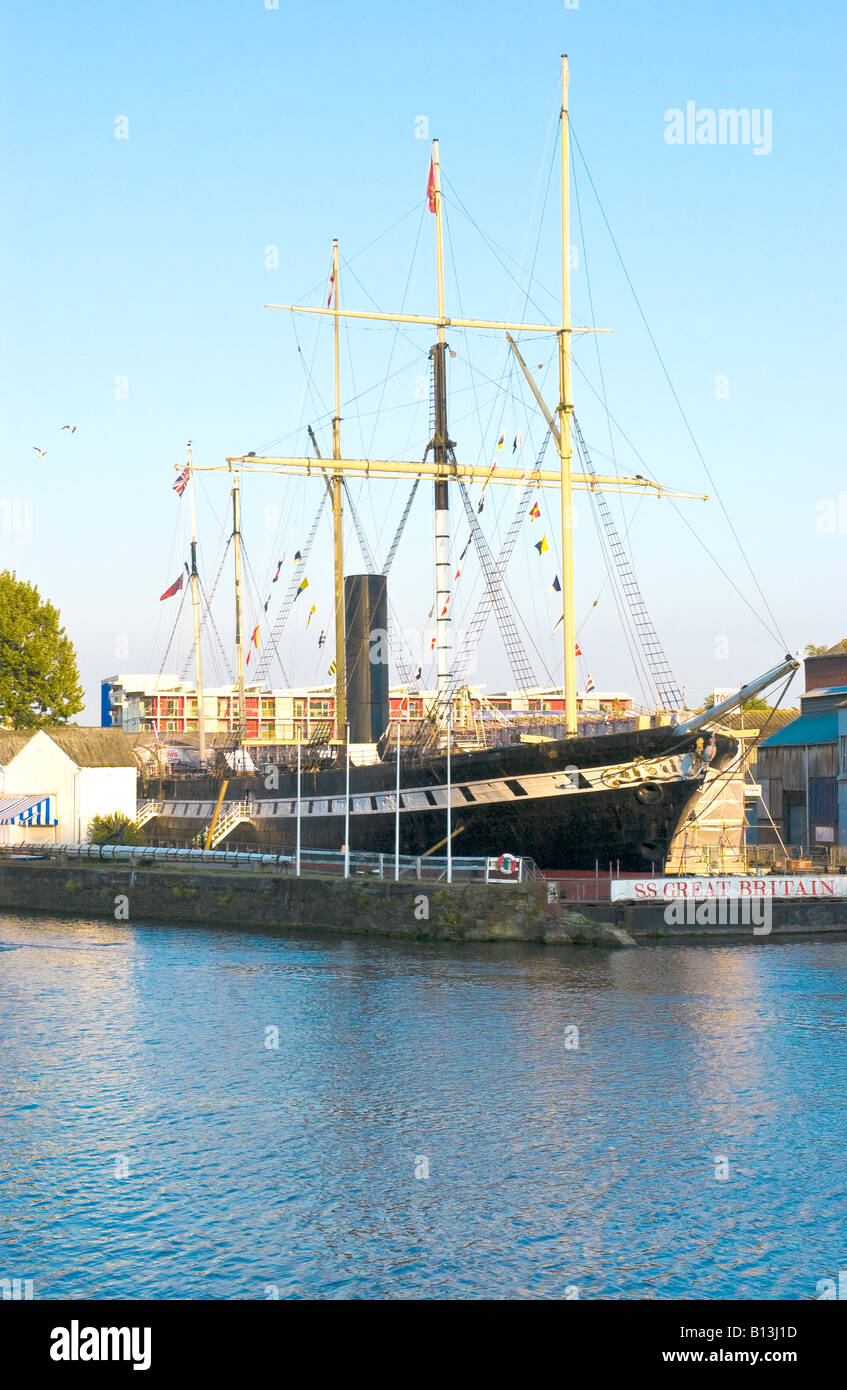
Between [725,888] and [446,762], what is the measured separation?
965 centimetres

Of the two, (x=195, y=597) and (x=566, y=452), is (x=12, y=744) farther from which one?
(x=566, y=452)

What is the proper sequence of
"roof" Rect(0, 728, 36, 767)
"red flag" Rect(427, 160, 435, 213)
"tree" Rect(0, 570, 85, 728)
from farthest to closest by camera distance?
"tree" Rect(0, 570, 85, 728), "roof" Rect(0, 728, 36, 767), "red flag" Rect(427, 160, 435, 213)

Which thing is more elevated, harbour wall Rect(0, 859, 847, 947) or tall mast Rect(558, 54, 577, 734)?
tall mast Rect(558, 54, 577, 734)

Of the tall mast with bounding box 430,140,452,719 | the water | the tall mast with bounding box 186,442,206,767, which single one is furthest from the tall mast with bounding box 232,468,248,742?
the water

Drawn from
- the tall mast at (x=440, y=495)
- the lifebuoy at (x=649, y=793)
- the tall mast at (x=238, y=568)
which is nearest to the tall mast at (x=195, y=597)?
the tall mast at (x=238, y=568)

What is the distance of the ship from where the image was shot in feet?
134

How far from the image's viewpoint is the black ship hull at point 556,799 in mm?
40688

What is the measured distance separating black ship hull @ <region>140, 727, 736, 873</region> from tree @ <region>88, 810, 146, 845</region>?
40.2 ft

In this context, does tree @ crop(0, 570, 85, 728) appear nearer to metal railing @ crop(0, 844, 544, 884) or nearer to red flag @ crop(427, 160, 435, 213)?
metal railing @ crop(0, 844, 544, 884)

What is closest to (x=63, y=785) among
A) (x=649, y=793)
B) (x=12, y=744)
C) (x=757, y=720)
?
(x=12, y=744)

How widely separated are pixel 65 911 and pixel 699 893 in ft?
78.1

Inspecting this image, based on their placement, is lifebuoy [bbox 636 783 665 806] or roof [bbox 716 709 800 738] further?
roof [bbox 716 709 800 738]

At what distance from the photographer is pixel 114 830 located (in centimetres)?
5512

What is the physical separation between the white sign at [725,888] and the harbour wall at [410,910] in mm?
356
